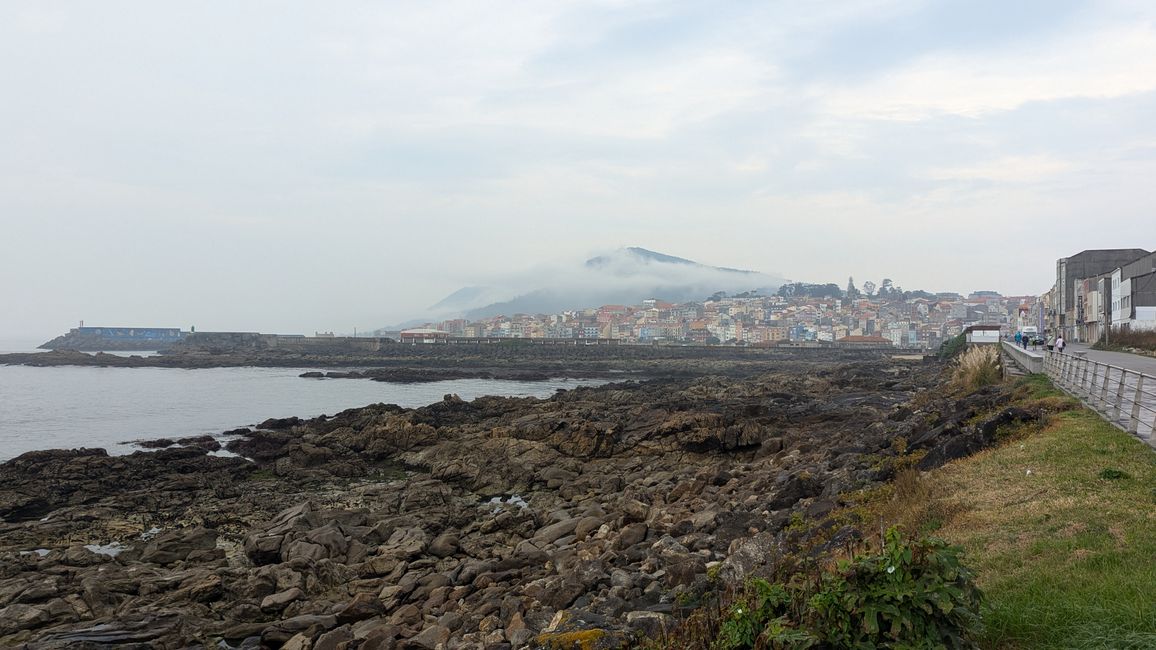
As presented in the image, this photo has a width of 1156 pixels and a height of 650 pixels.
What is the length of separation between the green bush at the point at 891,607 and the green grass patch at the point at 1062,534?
2.12ft

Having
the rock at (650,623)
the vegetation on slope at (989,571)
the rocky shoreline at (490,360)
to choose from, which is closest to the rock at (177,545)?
the rock at (650,623)

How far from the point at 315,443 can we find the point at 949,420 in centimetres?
2025

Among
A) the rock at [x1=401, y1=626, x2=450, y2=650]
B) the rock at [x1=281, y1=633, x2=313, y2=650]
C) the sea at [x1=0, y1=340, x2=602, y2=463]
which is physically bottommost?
the sea at [x1=0, y1=340, x2=602, y2=463]

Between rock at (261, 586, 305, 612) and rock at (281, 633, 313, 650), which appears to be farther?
rock at (261, 586, 305, 612)

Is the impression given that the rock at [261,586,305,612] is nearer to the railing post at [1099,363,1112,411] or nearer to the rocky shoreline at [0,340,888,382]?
the railing post at [1099,363,1112,411]

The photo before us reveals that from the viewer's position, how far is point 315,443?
82.7ft

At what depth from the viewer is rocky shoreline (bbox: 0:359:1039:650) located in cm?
850

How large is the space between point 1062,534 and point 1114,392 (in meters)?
8.28

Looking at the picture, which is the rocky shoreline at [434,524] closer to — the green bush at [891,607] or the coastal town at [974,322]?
the green bush at [891,607]

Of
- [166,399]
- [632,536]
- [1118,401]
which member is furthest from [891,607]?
[166,399]

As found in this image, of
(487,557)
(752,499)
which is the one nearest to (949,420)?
(752,499)

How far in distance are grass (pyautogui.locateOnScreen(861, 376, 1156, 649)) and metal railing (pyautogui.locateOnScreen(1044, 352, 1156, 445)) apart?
38cm

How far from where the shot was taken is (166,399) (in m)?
46.5

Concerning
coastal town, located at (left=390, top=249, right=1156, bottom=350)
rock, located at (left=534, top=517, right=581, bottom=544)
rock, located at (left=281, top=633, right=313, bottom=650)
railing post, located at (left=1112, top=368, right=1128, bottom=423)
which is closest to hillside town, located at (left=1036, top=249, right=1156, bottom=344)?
coastal town, located at (left=390, top=249, right=1156, bottom=350)
